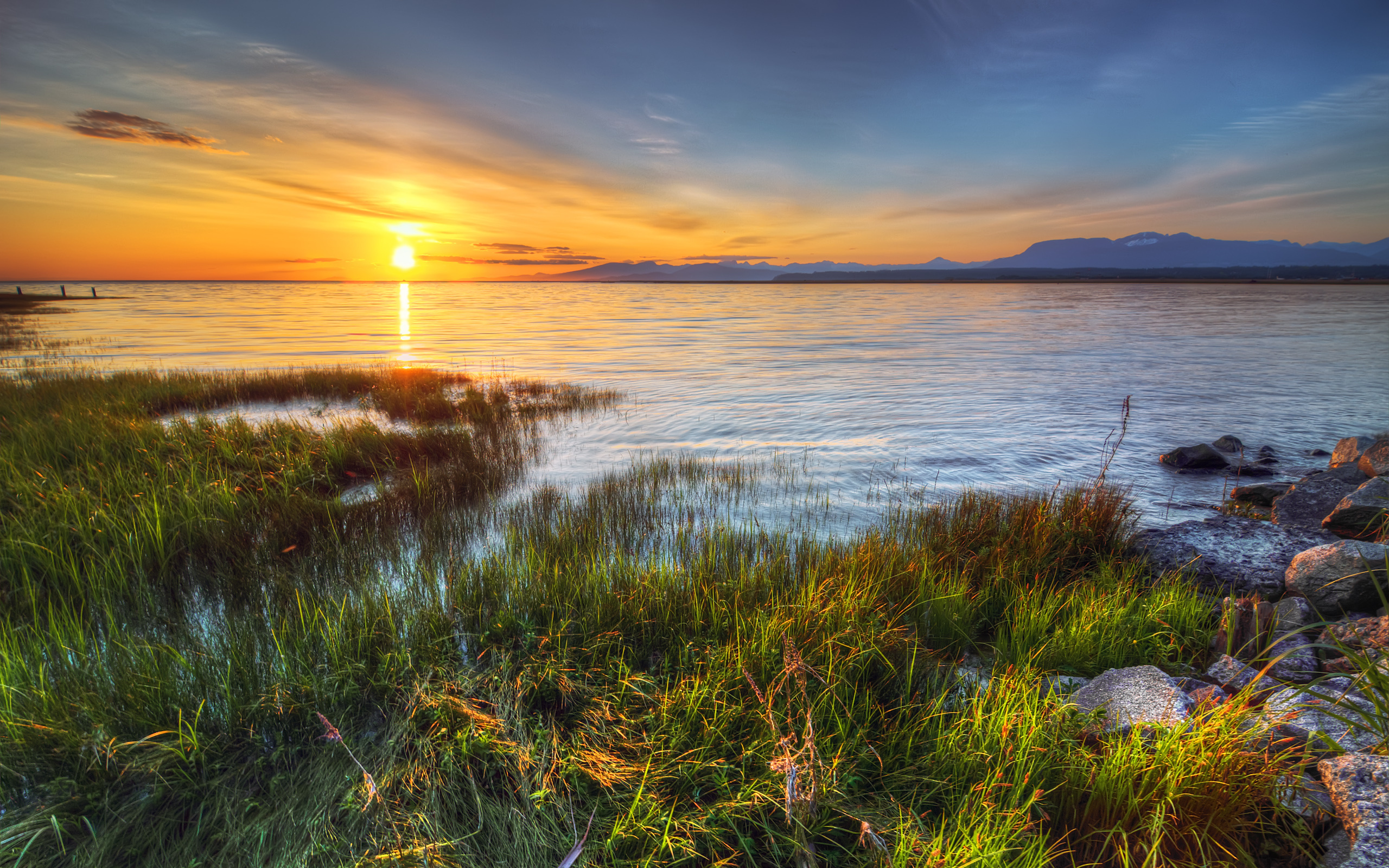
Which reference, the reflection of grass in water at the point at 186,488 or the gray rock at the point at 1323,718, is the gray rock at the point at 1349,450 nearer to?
the gray rock at the point at 1323,718

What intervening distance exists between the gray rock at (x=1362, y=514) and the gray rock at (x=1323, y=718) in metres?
4.35

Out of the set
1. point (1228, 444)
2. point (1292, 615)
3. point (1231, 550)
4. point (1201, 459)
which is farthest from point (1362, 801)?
point (1228, 444)

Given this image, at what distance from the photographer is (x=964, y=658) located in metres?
4.00

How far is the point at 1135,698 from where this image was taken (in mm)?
3016

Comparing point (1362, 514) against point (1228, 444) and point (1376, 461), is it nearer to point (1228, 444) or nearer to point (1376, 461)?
point (1376, 461)

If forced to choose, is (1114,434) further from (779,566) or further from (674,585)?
(674,585)

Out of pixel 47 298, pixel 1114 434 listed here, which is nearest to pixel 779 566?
pixel 1114 434

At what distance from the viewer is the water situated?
11.0 meters

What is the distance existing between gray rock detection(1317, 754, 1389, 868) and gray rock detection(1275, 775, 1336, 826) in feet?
0.10

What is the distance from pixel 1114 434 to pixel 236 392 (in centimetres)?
2250

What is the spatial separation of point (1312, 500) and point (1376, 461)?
104 inches

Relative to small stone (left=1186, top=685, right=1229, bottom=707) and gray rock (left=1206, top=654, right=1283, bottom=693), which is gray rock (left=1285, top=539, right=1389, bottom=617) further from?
small stone (left=1186, top=685, right=1229, bottom=707)

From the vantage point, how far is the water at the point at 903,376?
11.0m

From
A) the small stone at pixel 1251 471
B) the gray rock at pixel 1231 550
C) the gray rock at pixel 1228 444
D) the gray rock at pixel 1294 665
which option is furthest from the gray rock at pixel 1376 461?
the gray rock at pixel 1294 665
